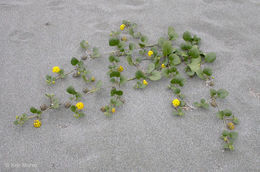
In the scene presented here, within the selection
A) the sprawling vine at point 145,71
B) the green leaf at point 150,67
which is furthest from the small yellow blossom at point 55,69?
the green leaf at point 150,67

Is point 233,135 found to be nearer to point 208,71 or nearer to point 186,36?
point 208,71

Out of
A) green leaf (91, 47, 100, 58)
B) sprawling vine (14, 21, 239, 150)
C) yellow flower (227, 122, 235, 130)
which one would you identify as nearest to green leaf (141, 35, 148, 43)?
sprawling vine (14, 21, 239, 150)

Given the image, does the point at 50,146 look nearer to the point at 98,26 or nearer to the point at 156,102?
the point at 156,102

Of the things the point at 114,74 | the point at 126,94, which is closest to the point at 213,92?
the point at 126,94

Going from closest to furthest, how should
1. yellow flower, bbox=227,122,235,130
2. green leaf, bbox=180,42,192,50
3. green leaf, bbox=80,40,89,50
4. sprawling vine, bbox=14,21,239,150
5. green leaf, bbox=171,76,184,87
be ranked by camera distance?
yellow flower, bbox=227,122,235,130, sprawling vine, bbox=14,21,239,150, green leaf, bbox=171,76,184,87, green leaf, bbox=180,42,192,50, green leaf, bbox=80,40,89,50

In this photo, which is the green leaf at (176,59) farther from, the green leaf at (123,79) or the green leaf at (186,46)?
the green leaf at (123,79)

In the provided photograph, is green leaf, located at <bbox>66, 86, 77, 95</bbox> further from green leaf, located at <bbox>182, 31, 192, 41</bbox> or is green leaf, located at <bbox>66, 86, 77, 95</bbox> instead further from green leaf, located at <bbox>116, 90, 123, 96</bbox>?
green leaf, located at <bbox>182, 31, 192, 41</bbox>
